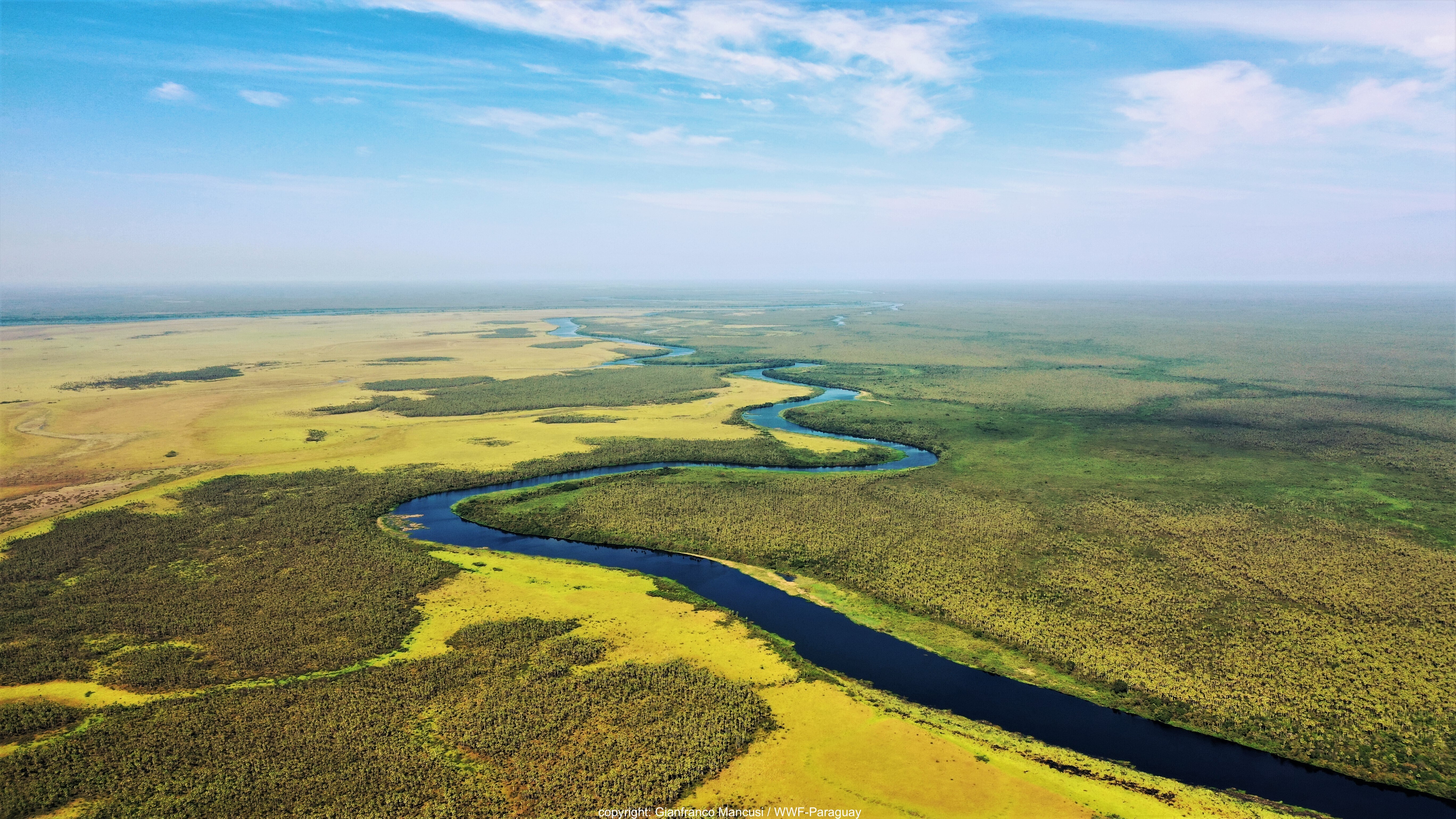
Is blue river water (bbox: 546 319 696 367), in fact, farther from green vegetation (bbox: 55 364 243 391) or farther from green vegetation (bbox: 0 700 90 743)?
green vegetation (bbox: 0 700 90 743)

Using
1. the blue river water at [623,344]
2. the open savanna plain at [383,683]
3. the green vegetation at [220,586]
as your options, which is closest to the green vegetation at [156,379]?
the open savanna plain at [383,683]

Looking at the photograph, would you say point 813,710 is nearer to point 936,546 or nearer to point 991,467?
point 936,546

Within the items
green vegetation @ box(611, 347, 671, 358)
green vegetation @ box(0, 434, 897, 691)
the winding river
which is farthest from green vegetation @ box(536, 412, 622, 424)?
green vegetation @ box(611, 347, 671, 358)

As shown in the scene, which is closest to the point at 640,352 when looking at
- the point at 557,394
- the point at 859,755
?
the point at 557,394

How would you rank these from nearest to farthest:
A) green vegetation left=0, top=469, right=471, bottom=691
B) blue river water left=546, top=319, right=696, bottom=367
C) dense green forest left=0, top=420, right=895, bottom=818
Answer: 1. dense green forest left=0, top=420, right=895, bottom=818
2. green vegetation left=0, top=469, right=471, bottom=691
3. blue river water left=546, top=319, right=696, bottom=367

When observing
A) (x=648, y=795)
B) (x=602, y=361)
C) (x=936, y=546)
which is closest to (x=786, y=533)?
(x=936, y=546)

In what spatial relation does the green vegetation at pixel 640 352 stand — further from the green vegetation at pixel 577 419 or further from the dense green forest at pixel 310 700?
the dense green forest at pixel 310 700
